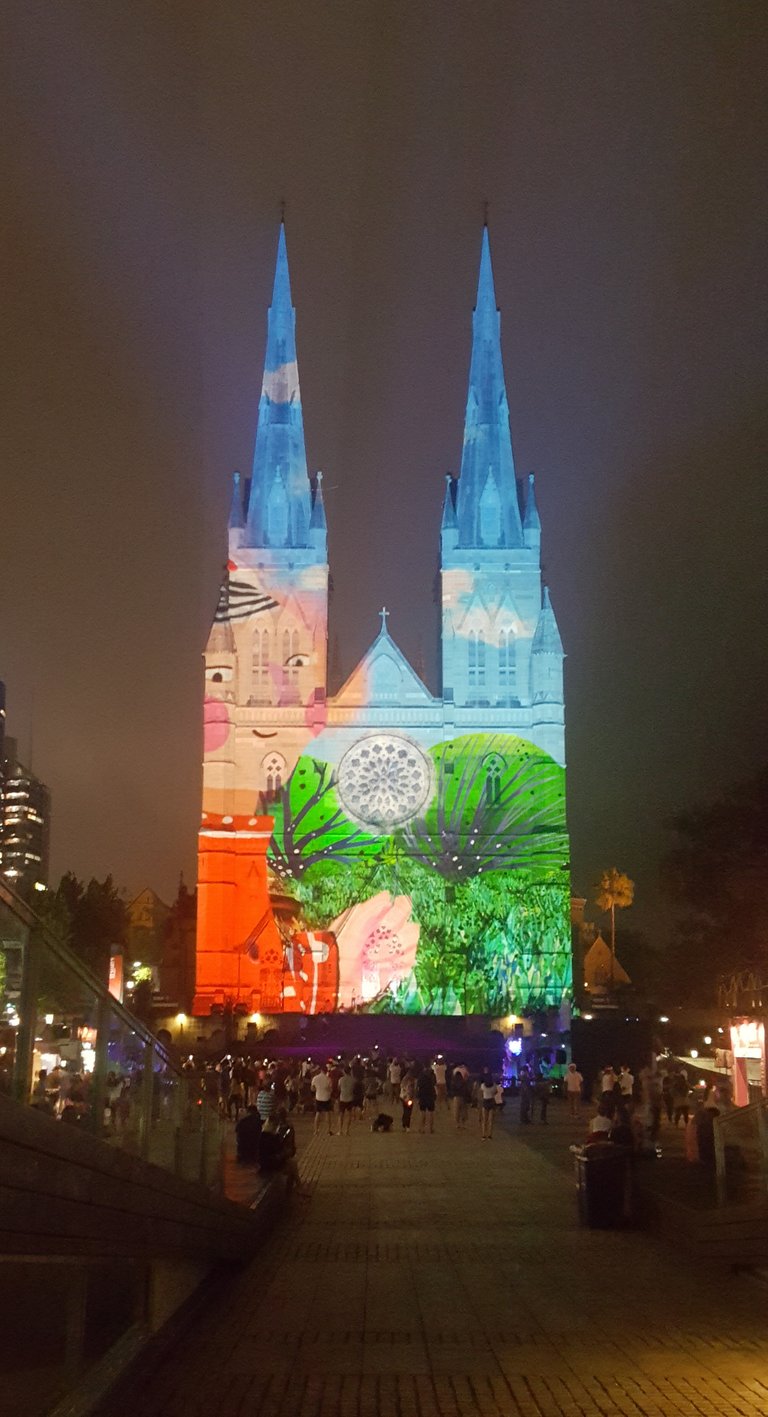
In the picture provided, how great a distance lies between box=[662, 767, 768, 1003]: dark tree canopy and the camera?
31688 mm

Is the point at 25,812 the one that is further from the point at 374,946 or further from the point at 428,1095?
the point at 428,1095

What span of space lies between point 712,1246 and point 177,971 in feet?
261

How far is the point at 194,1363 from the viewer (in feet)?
24.3

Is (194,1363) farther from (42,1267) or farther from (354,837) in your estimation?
(354,837)

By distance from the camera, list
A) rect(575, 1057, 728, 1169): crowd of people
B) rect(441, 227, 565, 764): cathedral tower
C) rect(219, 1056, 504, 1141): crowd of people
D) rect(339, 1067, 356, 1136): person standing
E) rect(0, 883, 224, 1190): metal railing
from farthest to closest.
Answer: rect(441, 227, 565, 764): cathedral tower < rect(339, 1067, 356, 1136): person standing < rect(219, 1056, 504, 1141): crowd of people < rect(575, 1057, 728, 1169): crowd of people < rect(0, 883, 224, 1190): metal railing

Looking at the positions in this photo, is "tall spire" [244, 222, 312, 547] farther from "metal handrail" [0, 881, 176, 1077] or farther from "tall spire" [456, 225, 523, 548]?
"metal handrail" [0, 881, 176, 1077]

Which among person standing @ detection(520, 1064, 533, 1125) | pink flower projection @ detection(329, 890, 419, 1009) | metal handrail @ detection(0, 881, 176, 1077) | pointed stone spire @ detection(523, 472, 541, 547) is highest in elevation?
pointed stone spire @ detection(523, 472, 541, 547)

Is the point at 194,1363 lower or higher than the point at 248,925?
lower

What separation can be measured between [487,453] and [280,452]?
902 cm

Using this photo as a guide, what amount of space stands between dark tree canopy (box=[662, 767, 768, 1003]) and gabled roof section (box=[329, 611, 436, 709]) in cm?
2369

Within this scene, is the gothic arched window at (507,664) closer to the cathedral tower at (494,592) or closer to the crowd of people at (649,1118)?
the cathedral tower at (494,592)

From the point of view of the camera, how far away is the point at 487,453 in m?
64.8

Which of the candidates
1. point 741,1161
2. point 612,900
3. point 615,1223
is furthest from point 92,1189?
point 612,900

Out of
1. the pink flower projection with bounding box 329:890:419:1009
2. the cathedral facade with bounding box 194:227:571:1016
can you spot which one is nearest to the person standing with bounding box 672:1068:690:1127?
the cathedral facade with bounding box 194:227:571:1016
